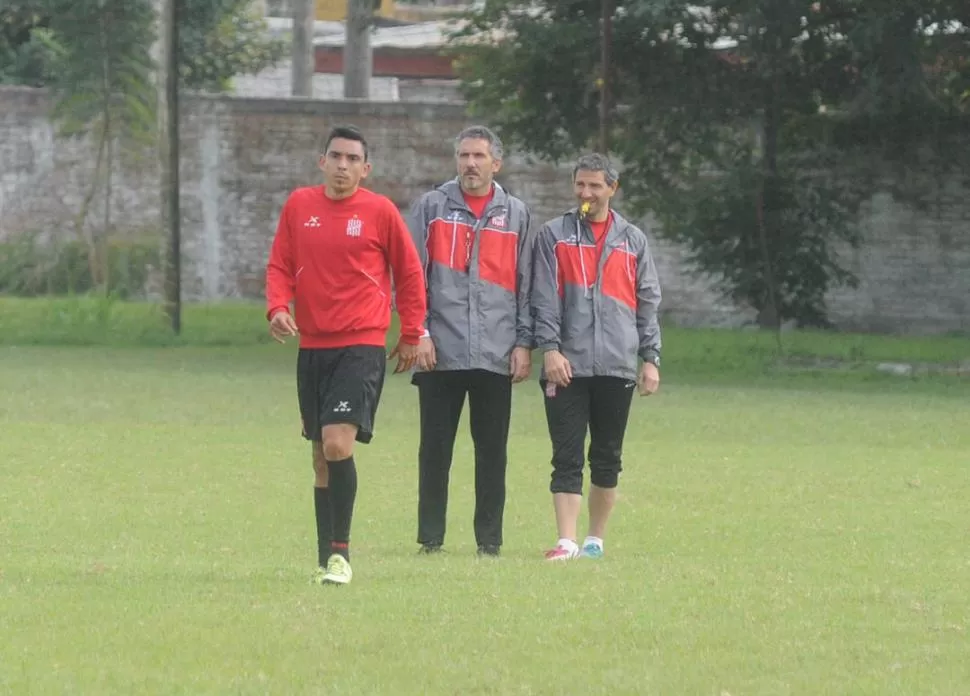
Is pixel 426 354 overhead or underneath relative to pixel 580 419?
overhead

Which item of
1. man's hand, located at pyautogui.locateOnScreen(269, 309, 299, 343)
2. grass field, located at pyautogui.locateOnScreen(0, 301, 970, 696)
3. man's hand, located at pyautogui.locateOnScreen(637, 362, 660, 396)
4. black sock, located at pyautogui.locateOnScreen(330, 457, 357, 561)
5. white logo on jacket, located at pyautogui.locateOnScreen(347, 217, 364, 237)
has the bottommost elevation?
grass field, located at pyautogui.locateOnScreen(0, 301, 970, 696)

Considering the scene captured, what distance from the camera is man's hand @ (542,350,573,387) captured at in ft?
34.4

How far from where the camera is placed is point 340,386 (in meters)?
9.49

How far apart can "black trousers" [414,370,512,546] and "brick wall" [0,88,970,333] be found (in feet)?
82.2

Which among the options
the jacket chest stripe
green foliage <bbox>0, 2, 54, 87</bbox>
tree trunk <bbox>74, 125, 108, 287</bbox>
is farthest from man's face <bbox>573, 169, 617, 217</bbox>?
green foliage <bbox>0, 2, 54, 87</bbox>

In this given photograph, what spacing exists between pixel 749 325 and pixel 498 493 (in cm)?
2401

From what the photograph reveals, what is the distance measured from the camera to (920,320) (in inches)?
1377

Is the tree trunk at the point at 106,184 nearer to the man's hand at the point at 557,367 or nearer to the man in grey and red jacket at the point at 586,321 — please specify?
the man in grey and red jacket at the point at 586,321

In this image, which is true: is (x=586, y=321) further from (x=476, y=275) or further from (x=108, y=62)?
(x=108, y=62)

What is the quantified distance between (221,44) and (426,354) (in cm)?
4215

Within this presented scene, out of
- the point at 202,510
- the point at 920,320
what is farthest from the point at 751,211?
the point at 202,510

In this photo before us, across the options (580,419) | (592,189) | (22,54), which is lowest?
(580,419)

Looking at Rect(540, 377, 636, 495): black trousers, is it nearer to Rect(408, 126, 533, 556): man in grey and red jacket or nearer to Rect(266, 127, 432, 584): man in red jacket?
Rect(408, 126, 533, 556): man in grey and red jacket

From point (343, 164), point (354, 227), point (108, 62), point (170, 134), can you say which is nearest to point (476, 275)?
point (354, 227)
